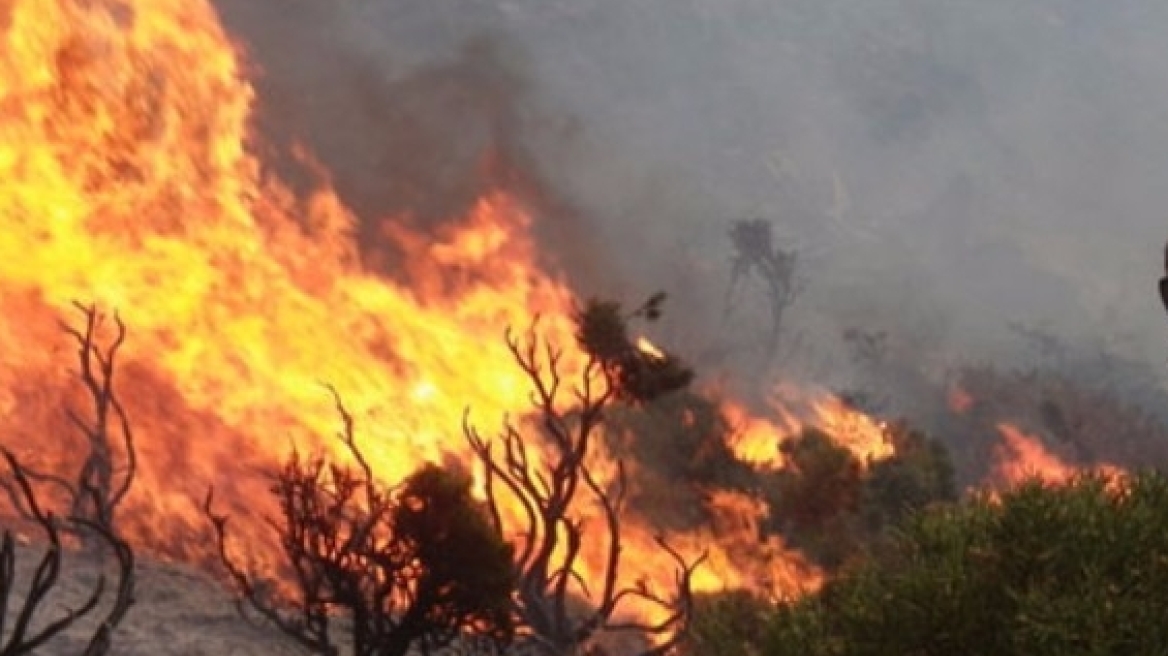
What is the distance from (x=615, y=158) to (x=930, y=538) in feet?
240

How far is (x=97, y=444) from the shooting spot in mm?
18172

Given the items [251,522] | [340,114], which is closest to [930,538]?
[251,522]

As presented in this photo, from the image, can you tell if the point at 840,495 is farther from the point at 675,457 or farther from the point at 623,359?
the point at 623,359

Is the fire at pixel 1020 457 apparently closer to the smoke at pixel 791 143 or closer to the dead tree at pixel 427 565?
the smoke at pixel 791 143

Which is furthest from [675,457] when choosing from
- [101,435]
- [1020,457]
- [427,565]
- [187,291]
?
[1020,457]

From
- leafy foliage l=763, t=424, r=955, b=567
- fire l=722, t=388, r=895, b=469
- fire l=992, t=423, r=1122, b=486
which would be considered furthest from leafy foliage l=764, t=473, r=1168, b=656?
fire l=992, t=423, r=1122, b=486

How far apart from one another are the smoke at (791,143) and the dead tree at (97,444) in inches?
350

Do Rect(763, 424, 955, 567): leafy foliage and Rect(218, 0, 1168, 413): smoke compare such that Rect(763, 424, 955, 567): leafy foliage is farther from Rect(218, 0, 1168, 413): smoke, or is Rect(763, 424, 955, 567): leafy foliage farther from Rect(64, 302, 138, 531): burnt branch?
Rect(64, 302, 138, 531): burnt branch

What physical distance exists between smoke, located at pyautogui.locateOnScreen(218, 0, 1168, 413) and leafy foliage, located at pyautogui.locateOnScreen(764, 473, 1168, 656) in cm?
1997

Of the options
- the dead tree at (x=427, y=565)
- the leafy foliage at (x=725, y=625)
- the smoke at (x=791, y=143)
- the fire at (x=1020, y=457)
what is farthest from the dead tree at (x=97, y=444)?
the fire at (x=1020, y=457)

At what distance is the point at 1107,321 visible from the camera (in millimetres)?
96000

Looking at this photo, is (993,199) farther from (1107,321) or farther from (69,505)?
(69,505)

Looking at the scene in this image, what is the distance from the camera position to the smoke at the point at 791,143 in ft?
144

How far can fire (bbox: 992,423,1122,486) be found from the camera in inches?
1954
